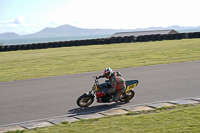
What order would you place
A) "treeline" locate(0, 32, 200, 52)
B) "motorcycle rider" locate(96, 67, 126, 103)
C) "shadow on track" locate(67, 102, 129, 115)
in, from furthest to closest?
1. "treeline" locate(0, 32, 200, 52)
2. "motorcycle rider" locate(96, 67, 126, 103)
3. "shadow on track" locate(67, 102, 129, 115)

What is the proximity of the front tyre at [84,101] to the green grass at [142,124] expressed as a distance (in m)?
1.38

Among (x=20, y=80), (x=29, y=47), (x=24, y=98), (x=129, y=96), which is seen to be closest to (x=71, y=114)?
(x=129, y=96)

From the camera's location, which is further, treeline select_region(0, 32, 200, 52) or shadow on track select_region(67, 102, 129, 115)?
treeline select_region(0, 32, 200, 52)

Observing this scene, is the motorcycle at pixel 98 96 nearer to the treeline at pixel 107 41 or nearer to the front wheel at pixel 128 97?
the front wheel at pixel 128 97

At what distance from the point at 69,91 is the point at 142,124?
4694mm

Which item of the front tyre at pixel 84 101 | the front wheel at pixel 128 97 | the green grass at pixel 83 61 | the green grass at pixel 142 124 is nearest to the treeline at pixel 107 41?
the green grass at pixel 83 61

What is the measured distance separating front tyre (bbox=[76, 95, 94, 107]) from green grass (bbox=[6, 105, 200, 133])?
138 cm

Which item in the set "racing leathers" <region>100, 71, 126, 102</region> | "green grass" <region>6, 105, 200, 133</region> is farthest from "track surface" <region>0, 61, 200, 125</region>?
"green grass" <region>6, 105, 200, 133</region>

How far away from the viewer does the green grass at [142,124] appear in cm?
547

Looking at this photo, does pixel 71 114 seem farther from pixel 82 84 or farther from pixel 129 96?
pixel 82 84

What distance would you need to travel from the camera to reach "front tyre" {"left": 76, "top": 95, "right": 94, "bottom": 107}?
7832 millimetres

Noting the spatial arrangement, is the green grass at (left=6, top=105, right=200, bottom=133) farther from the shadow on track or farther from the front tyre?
the front tyre

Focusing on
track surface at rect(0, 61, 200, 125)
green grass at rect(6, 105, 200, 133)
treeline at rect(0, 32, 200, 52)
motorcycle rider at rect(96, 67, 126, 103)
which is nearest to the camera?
green grass at rect(6, 105, 200, 133)

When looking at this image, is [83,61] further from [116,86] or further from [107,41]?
[107,41]
